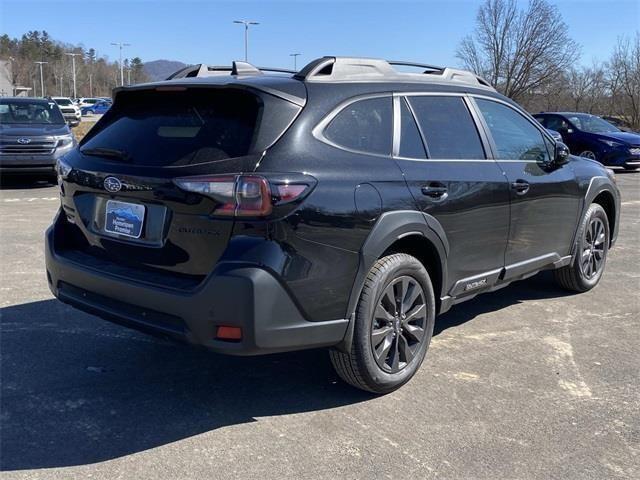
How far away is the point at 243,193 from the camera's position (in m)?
3.04

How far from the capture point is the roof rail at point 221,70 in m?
4.02

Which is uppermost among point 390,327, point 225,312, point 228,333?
point 225,312

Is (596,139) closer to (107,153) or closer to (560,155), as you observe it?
(560,155)

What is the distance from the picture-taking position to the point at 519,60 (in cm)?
4106

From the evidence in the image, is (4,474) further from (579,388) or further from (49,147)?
(49,147)

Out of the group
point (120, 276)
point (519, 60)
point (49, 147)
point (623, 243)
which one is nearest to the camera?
point (120, 276)

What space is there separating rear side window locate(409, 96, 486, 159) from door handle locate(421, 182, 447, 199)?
204 millimetres

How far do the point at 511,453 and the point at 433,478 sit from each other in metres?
0.47

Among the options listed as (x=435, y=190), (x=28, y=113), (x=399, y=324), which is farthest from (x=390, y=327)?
(x=28, y=113)

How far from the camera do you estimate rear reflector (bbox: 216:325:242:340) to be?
3061 mm

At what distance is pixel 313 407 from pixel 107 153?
5.99ft

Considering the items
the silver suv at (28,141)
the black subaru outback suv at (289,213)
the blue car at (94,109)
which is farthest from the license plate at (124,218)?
the blue car at (94,109)

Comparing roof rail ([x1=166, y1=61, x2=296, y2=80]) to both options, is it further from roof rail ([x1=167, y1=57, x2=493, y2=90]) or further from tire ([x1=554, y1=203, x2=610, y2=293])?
tire ([x1=554, y1=203, x2=610, y2=293])

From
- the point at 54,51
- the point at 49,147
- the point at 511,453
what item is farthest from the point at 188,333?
the point at 54,51
